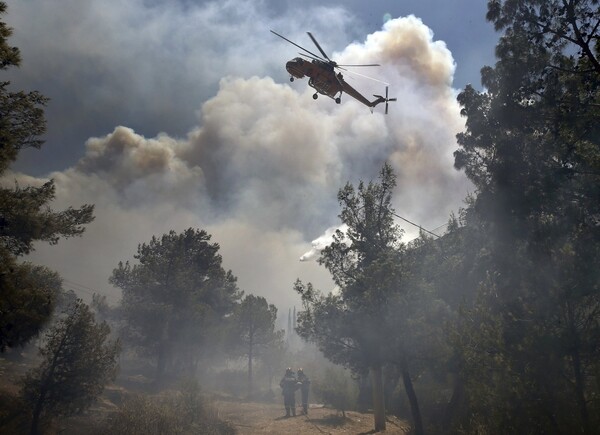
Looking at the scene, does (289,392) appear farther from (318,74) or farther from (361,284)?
(318,74)

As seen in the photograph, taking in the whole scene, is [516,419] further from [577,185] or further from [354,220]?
[354,220]

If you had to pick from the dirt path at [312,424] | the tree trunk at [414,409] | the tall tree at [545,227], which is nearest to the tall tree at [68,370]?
the dirt path at [312,424]

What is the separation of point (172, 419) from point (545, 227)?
1598 cm

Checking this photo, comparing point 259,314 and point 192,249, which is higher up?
point 192,249

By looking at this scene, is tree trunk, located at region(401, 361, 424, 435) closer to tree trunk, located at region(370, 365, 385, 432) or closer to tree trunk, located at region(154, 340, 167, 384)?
tree trunk, located at region(370, 365, 385, 432)

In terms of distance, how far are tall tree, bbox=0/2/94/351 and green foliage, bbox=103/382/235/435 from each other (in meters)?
5.92

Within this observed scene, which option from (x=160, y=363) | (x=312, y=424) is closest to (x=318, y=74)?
(x=312, y=424)

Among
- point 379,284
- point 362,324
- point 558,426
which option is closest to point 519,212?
point 379,284

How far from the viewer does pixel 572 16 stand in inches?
359

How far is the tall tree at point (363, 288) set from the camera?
1390 centimetres

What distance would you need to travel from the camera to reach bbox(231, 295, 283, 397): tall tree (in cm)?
3944

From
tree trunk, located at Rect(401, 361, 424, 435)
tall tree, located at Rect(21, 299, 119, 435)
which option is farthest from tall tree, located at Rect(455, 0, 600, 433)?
tall tree, located at Rect(21, 299, 119, 435)

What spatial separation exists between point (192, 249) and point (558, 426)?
30.8m

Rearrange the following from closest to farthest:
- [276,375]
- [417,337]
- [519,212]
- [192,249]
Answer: [519,212], [417,337], [192,249], [276,375]
